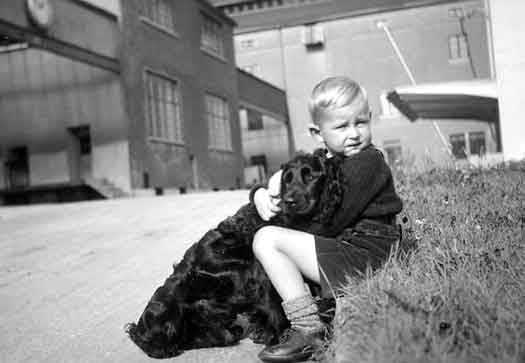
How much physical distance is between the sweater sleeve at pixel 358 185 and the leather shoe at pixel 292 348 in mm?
521

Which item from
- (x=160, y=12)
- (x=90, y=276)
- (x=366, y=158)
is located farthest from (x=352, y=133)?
(x=160, y=12)

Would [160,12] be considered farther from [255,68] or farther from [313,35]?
[313,35]

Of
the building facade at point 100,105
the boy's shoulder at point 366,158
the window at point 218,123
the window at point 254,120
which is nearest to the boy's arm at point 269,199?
the boy's shoulder at point 366,158

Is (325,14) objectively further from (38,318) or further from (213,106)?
(38,318)

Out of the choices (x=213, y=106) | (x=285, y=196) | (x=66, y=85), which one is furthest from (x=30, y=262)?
(x=213, y=106)

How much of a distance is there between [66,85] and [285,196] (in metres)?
14.5

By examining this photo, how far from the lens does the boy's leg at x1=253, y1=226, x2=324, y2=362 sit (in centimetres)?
263

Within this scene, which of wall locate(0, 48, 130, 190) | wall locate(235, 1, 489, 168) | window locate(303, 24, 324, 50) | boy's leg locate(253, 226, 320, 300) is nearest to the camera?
boy's leg locate(253, 226, 320, 300)

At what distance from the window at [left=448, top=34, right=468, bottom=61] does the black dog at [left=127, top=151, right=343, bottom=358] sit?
27.2 m

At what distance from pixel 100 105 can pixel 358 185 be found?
541 inches

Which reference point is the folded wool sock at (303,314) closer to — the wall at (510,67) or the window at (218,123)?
the wall at (510,67)

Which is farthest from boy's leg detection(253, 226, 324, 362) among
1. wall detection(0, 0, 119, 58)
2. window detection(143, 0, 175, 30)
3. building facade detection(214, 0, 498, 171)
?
building facade detection(214, 0, 498, 171)

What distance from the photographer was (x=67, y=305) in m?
4.01

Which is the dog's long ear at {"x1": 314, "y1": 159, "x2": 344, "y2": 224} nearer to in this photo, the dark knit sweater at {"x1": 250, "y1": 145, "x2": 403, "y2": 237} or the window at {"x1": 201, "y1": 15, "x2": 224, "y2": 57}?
the dark knit sweater at {"x1": 250, "y1": 145, "x2": 403, "y2": 237}
